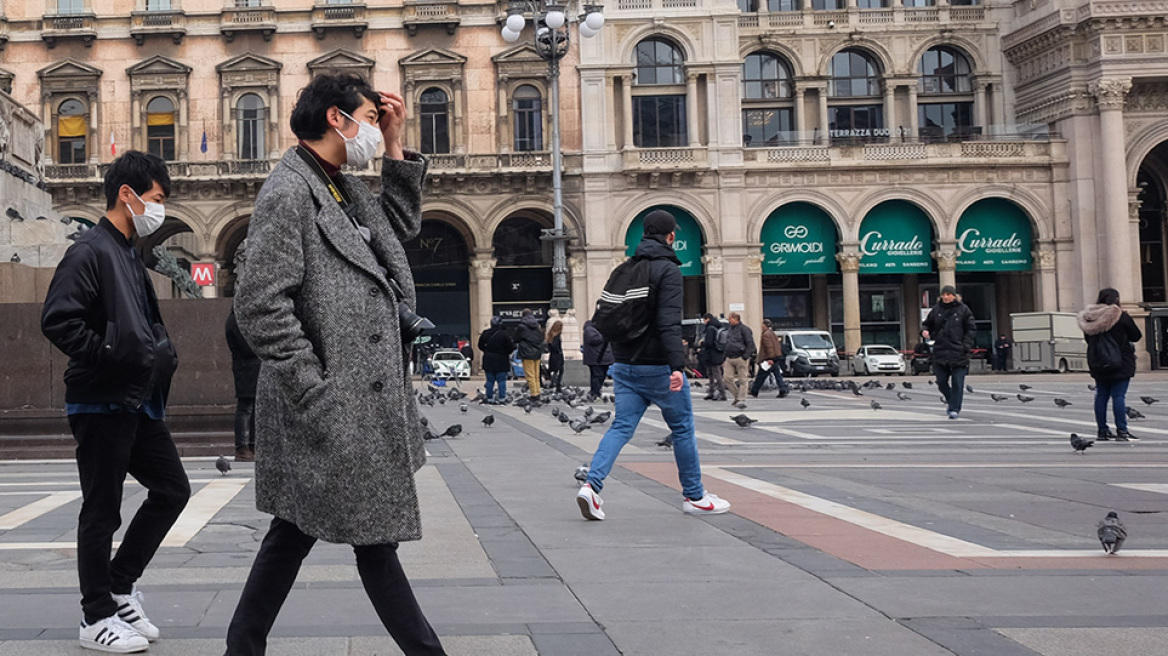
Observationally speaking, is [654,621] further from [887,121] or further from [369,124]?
[887,121]

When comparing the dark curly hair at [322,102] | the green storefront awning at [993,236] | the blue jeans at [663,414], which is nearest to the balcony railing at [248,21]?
the green storefront awning at [993,236]

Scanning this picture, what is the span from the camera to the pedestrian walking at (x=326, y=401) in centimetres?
329

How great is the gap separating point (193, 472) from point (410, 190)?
7.29 metres

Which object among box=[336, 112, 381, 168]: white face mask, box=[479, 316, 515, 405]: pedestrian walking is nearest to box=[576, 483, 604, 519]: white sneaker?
box=[336, 112, 381, 168]: white face mask

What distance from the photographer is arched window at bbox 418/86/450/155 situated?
142 ft

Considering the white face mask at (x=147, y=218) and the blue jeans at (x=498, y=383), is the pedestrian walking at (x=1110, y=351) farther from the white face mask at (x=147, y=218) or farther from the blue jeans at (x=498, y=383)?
the blue jeans at (x=498, y=383)

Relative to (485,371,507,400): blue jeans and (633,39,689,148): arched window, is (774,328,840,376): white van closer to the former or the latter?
(633,39,689,148): arched window

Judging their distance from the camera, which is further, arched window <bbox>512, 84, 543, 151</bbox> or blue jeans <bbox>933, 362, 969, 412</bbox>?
arched window <bbox>512, 84, 543, 151</bbox>

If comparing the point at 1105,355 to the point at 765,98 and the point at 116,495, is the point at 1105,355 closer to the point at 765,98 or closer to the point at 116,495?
the point at 116,495

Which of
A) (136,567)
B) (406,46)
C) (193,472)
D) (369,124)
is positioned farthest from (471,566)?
(406,46)

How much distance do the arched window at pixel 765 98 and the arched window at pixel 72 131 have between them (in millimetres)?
25510

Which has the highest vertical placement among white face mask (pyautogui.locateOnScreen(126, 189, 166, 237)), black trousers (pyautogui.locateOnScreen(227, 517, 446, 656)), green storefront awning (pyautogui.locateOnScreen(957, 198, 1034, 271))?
green storefront awning (pyautogui.locateOnScreen(957, 198, 1034, 271))

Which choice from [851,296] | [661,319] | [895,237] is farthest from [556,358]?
[895,237]

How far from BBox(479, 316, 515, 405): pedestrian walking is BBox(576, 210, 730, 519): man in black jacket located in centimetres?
1465
